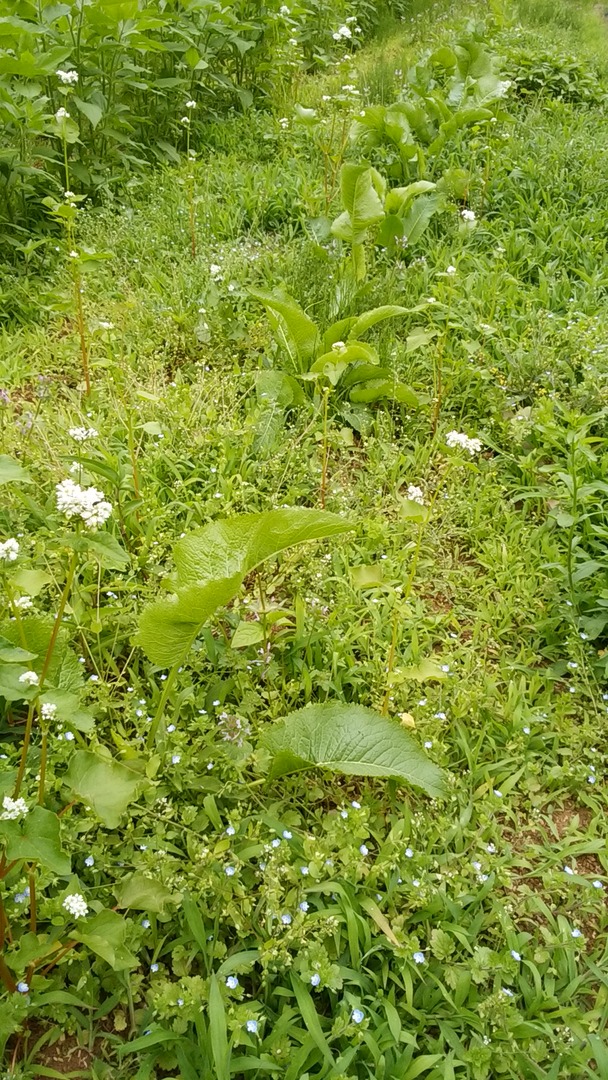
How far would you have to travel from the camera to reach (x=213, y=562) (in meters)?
1.81

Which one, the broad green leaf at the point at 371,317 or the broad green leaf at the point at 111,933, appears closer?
the broad green leaf at the point at 111,933

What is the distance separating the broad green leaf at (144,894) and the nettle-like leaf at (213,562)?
0.48m

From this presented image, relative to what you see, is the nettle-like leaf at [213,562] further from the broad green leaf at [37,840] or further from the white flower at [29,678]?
the broad green leaf at [37,840]

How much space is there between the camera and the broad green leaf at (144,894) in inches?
61.7

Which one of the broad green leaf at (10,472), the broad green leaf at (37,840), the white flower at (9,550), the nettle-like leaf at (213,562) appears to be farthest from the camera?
the nettle-like leaf at (213,562)

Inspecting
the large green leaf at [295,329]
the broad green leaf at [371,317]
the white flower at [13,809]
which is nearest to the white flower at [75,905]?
the white flower at [13,809]

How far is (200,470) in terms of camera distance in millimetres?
2650

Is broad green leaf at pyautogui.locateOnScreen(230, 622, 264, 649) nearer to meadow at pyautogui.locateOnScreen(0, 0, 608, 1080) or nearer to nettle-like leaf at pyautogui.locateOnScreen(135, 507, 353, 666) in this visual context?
meadow at pyautogui.locateOnScreen(0, 0, 608, 1080)

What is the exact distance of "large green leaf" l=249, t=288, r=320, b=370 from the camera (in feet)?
9.52

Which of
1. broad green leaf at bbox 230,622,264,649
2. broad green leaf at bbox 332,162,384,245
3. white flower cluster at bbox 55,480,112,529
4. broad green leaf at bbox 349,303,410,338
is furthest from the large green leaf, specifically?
white flower cluster at bbox 55,480,112,529

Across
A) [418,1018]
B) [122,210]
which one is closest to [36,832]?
[418,1018]

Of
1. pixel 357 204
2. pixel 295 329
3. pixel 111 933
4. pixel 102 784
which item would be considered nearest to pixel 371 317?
pixel 295 329

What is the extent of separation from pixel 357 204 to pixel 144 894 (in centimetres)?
273

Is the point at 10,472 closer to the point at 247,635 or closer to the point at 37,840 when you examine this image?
the point at 37,840
